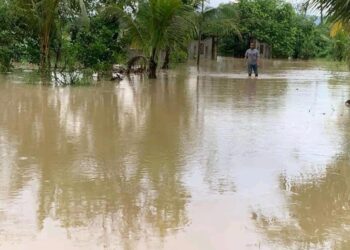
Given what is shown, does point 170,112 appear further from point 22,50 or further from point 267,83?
point 22,50

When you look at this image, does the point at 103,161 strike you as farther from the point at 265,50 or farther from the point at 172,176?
the point at 265,50

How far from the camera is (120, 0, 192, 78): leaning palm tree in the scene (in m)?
17.2

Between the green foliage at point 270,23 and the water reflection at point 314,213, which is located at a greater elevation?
the green foliage at point 270,23

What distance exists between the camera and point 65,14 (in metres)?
17.5

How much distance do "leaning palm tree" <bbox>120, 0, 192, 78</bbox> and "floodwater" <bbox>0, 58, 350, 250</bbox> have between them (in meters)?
6.53

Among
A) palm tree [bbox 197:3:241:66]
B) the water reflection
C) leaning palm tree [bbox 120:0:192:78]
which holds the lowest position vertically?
the water reflection

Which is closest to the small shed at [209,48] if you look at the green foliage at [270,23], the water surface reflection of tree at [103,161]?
the green foliage at [270,23]

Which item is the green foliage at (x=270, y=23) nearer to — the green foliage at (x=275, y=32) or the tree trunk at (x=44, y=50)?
the green foliage at (x=275, y=32)

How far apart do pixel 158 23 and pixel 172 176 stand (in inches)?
479

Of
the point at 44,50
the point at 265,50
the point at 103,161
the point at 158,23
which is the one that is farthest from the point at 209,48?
the point at 103,161

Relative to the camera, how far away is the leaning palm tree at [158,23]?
1719 centimetres

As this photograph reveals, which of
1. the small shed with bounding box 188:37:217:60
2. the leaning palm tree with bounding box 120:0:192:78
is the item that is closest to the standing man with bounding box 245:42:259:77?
the leaning palm tree with bounding box 120:0:192:78

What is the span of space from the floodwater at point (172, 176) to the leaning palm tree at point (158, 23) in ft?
21.4

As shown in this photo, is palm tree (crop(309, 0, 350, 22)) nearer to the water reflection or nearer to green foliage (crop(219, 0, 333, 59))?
the water reflection
